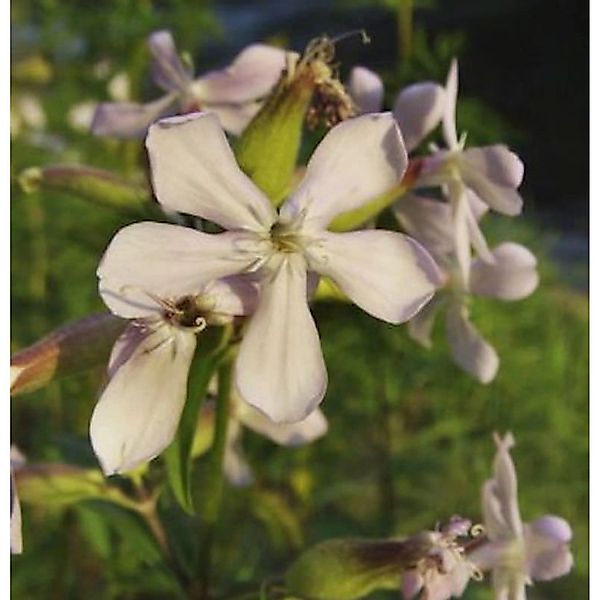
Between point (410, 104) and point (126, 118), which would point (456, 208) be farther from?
point (126, 118)

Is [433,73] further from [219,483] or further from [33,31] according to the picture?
[33,31]

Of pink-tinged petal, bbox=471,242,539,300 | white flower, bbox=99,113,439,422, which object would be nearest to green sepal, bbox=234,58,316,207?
white flower, bbox=99,113,439,422

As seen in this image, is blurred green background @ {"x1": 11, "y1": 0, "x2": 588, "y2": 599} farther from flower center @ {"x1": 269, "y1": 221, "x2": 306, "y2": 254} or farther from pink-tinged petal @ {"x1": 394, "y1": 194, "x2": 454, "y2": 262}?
flower center @ {"x1": 269, "y1": 221, "x2": 306, "y2": 254}

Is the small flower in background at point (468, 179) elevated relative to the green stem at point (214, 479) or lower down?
elevated

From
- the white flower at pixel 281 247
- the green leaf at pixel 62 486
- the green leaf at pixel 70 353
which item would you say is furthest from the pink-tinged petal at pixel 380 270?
the green leaf at pixel 62 486

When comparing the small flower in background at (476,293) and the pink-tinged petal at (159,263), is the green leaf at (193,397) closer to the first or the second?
the pink-tinged petal at (159,263)
